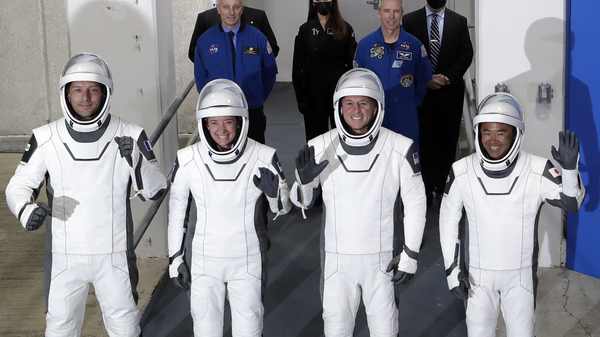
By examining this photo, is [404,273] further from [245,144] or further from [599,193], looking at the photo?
[599,193]

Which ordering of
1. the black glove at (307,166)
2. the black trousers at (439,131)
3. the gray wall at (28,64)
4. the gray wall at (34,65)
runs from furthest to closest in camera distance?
1. the gray wall at (28,64)
2. the gray wall at (34,65)
3. the black trousers at (439,131)
4. the black glove at (307,166)

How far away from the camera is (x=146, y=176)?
12.4ft

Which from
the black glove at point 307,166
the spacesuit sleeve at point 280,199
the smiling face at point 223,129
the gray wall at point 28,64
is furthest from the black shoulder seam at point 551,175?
the gray wall at point 28,64

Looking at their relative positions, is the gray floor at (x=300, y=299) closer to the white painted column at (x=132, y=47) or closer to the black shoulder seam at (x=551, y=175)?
the white painted column at (x=132, y=47)

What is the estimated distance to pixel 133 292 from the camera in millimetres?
3824

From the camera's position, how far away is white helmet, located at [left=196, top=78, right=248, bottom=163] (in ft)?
11.9

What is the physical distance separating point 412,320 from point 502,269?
99 centimetres

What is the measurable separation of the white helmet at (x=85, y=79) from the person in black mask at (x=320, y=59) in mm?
1995

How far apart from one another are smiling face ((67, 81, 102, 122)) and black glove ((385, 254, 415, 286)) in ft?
5.58

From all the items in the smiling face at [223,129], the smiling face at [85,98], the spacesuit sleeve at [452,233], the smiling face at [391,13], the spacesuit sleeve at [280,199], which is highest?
the smiling face at [391,13]

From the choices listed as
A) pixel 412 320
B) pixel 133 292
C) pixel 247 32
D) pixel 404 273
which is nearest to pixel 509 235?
pixel 404 273

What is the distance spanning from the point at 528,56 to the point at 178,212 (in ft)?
8.55

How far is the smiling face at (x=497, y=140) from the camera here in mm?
3559

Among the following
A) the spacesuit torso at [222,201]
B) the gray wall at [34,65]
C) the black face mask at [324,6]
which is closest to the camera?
the spacesuit torso at [222,201]
